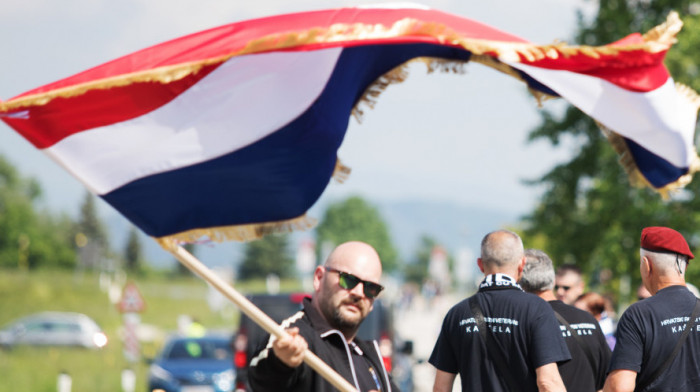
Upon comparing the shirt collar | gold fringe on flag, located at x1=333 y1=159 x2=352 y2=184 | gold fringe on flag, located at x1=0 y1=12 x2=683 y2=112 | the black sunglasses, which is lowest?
the shirt collar

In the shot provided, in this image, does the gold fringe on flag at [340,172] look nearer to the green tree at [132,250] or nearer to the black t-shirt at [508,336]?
the black t-shirt at [508,336]

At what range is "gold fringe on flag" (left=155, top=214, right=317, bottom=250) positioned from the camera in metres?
5.40

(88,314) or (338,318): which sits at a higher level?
(338,318)

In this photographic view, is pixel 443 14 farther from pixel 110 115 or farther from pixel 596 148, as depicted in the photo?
pixel 596 148

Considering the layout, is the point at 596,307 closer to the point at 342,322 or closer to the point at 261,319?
the point at 342,322

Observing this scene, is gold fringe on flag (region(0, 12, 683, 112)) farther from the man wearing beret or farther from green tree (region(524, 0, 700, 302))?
green tree (region(524, 0, 700, 302))

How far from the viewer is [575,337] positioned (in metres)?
6.50

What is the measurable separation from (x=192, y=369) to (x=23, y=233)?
10830 cm

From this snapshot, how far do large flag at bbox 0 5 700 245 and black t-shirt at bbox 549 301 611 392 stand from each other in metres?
1.19

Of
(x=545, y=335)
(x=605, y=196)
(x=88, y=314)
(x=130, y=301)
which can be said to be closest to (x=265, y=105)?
(x=545, y=335)

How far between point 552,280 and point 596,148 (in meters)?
23.4

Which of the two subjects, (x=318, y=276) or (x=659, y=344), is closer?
(x=318, y=276)

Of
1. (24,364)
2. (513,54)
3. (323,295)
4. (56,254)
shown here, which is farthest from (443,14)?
(56,254)

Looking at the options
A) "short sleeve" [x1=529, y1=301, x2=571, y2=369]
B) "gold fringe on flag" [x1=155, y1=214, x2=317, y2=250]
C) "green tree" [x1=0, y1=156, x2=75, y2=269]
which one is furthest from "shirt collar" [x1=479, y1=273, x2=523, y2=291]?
"green tree" [x1=0, y1=156, x2=75, y2=269]
